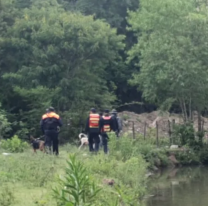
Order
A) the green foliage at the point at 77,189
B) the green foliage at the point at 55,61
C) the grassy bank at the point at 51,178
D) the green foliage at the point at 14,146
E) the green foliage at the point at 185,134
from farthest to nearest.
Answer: the green foliage at the point at 55,61 < the green foliage at the point at 185,134 < the green foliage at the point at 14,146 < the grassy bank at the point at 51,178 < the green foliage at the point at 77,189

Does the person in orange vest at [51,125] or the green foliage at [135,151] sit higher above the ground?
the person in orange vest at [51,125]

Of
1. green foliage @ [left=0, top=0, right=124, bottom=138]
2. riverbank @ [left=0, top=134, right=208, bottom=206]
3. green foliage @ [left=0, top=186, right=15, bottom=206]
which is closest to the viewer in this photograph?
green foliage @ [left=0, top=186, right=15, bottom=206]

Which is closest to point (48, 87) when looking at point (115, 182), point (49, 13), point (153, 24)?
point (49, 13)

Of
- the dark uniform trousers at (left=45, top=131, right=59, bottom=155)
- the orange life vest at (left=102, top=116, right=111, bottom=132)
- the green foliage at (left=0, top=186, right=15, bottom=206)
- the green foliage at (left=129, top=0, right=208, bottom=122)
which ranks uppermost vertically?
the green foliage at (left=129, top=0, right=208, bottom=122)

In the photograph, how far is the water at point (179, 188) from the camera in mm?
14289

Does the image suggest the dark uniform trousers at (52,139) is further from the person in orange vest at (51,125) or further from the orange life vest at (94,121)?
the orange life vest at (94,121)

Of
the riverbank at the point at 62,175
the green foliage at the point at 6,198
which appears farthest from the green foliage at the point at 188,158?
the green foliage at the point at 6,198

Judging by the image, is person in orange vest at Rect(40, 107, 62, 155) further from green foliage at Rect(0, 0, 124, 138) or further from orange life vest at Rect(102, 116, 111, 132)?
green foliage at Rect(0, 0, 124, 138)

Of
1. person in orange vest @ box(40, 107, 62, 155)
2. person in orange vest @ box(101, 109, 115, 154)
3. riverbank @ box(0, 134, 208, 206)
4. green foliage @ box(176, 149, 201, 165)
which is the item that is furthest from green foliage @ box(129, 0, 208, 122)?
person in orange vest @ box(40, 107, 62, 155)

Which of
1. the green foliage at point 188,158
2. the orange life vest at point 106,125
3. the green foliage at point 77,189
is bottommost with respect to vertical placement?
the green foliage at point 188,158

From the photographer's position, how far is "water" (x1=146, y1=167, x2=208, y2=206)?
1429cm

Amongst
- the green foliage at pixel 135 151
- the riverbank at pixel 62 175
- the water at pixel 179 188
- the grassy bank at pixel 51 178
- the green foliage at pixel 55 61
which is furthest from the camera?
the green foliage at pixel 55 61

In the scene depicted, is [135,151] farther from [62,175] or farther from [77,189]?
[77,189]

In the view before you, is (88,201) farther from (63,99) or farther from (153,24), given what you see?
(153,24)
